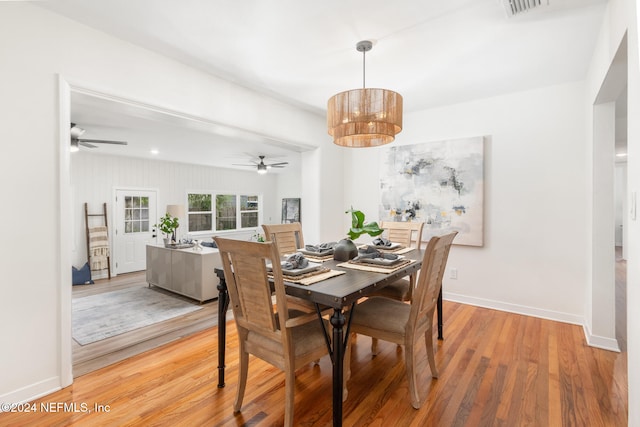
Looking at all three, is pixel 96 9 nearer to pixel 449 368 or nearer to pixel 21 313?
pixel 21 313

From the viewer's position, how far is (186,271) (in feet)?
13.9

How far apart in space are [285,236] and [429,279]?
5.05 feet

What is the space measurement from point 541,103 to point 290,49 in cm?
277

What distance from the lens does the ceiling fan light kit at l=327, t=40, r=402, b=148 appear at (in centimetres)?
224

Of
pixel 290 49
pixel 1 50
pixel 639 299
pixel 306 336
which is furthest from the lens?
pixel 290 49

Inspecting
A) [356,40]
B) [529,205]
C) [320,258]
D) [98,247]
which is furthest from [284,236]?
[98,247]

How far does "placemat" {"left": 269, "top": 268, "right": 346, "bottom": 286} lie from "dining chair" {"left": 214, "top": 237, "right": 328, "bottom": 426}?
123 mm

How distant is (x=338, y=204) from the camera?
4.63 meters

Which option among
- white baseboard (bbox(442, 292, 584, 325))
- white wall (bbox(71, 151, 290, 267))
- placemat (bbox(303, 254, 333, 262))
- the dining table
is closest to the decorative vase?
placemat (bbox(303, 254, 333, 262))

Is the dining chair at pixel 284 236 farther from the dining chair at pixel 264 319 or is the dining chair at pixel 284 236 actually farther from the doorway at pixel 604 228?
the doorway at pixel 604 228

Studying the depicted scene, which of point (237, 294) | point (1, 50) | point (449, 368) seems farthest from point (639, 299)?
point (1, 50)

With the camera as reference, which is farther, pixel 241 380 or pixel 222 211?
pixel 222 211

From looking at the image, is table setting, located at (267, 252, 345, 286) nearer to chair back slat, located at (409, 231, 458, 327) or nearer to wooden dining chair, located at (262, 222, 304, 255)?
chair back slat, located at (409, 231, 458, 327)

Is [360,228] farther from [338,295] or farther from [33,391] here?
[33,391]
